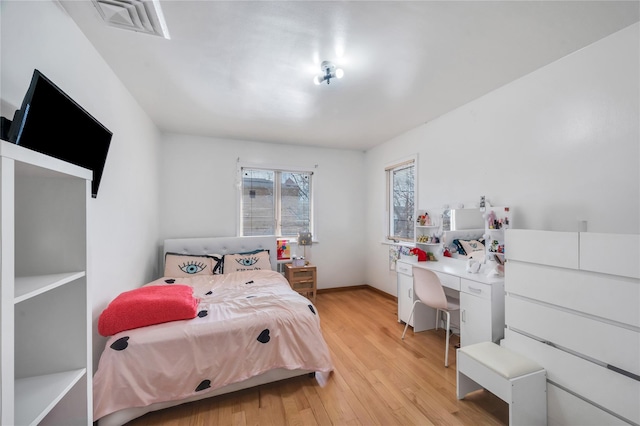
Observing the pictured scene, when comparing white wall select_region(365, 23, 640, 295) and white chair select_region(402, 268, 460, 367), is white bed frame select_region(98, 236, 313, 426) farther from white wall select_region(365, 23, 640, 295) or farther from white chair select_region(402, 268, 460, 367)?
white wall select_region(365, 23, 640, 295)

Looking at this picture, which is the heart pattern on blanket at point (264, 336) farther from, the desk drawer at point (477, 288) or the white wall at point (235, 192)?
the white wall at point (235, 192)

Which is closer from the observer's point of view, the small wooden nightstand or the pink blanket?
the pink blanket

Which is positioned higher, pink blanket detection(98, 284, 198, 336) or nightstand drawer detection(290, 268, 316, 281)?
pink blanket detection(98, 284, 198, 336)

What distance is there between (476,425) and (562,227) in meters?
1.57

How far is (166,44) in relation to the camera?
180cm

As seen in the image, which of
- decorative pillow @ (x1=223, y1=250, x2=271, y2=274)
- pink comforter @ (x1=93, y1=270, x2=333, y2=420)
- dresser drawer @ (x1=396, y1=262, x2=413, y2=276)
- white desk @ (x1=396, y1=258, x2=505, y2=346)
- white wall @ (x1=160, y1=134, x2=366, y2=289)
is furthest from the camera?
white wall @ (x1=160, y1=134, x2=366, y2=289)

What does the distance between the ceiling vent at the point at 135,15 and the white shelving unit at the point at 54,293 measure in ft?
3.29

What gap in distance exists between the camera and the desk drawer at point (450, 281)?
95.9 inches

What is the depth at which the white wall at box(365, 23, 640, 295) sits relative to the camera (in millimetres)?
1695

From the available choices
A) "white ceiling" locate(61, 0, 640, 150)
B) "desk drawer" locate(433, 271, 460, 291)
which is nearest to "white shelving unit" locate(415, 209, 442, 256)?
"desk drawer" locate(433, 271, 460, 291)

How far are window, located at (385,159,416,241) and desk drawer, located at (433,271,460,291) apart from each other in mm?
1176

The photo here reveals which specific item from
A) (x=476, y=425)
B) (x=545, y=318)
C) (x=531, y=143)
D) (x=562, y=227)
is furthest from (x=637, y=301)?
(x=531, y=143)

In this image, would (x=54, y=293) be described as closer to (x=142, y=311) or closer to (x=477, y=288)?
(x=142, y=311)

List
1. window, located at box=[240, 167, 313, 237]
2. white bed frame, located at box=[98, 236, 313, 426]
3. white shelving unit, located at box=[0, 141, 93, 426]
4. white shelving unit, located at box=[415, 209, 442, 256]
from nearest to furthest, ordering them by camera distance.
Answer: white shelving unit, located at box=[0, 141, 93, 426]
white bed frame, located at box=[98, 236, 313, 426]
white shelving unit, located at box=[415, 209, 442, 256]
window, located at box=[240, 167, 313, 237]
